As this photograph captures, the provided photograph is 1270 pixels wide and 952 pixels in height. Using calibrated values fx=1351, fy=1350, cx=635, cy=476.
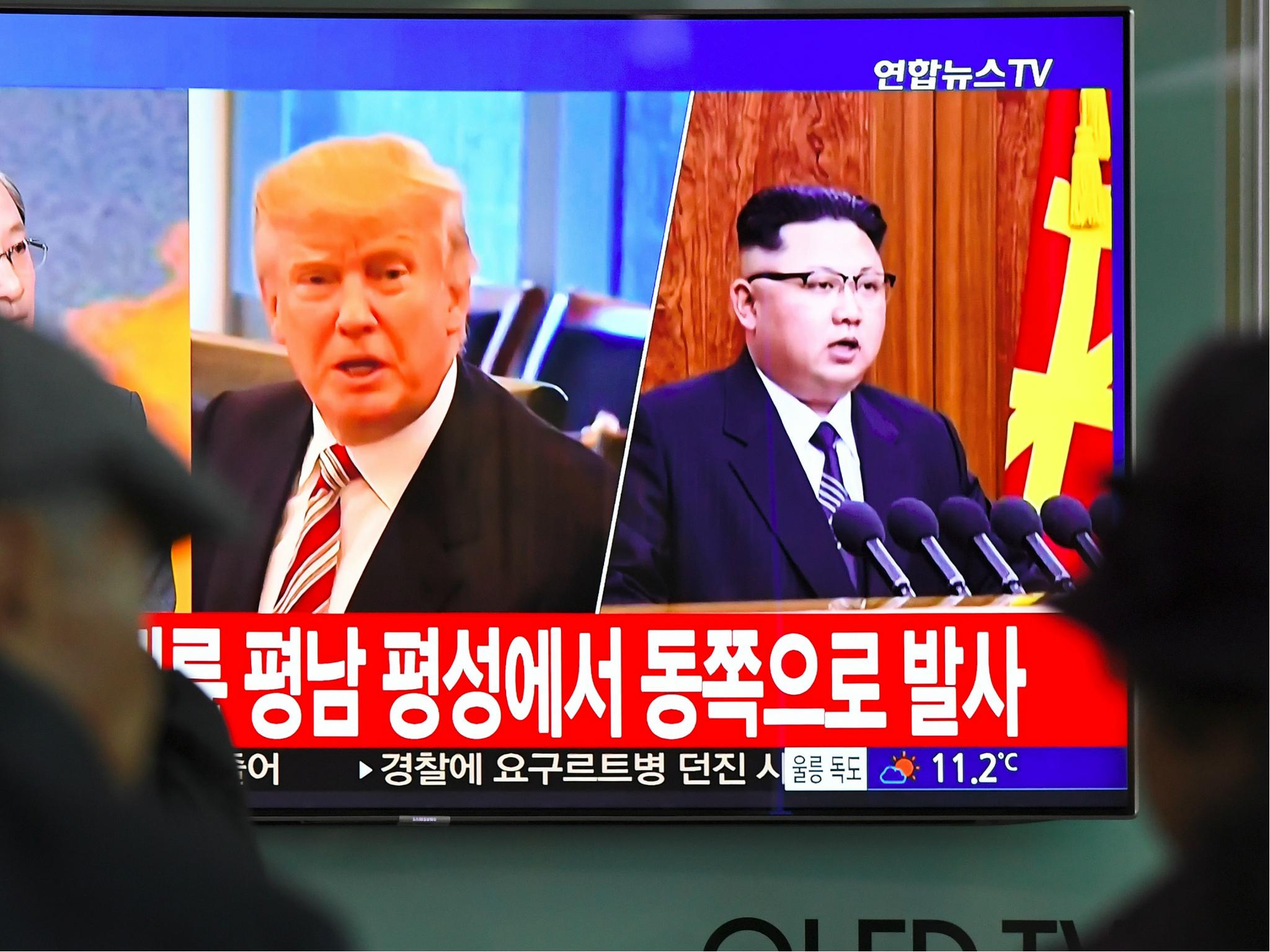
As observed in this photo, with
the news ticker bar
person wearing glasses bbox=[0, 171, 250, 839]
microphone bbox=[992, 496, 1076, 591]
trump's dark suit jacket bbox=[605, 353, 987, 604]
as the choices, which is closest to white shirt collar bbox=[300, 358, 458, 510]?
trump's dark suit jacket bbox=[605, 353, 987, 604]

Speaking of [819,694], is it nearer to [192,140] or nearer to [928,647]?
[928,647]

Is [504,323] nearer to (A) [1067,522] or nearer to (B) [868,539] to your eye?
(B) [868,539]

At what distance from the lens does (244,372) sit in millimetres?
2258

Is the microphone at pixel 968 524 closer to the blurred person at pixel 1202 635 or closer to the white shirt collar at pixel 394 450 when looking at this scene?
the white shirt collar at pixel 394 450

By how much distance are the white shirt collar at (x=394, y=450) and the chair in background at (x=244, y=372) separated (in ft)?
0.34

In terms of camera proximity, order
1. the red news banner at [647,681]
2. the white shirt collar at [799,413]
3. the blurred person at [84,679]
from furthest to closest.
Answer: the white shirt collar at [799,413] < the red news banner at [647,681] < the blurred person at [84,679]

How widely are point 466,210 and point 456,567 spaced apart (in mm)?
596

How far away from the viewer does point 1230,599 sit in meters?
0.67

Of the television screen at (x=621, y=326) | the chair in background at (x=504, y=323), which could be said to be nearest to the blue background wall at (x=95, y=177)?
the television screen at (x=621, y=326)

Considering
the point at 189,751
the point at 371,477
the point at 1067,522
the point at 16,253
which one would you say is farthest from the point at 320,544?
the point at 189,751

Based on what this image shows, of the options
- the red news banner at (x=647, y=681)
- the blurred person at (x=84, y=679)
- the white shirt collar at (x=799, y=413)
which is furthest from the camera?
the white shirt collar at (x=799, y=413)

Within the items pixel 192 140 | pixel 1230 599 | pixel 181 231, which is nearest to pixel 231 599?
pixel 181 231

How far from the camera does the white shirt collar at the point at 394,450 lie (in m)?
Result: 2.28

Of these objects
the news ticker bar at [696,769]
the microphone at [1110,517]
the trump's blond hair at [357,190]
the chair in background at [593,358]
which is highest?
the trump's blond hair at [357,190]
